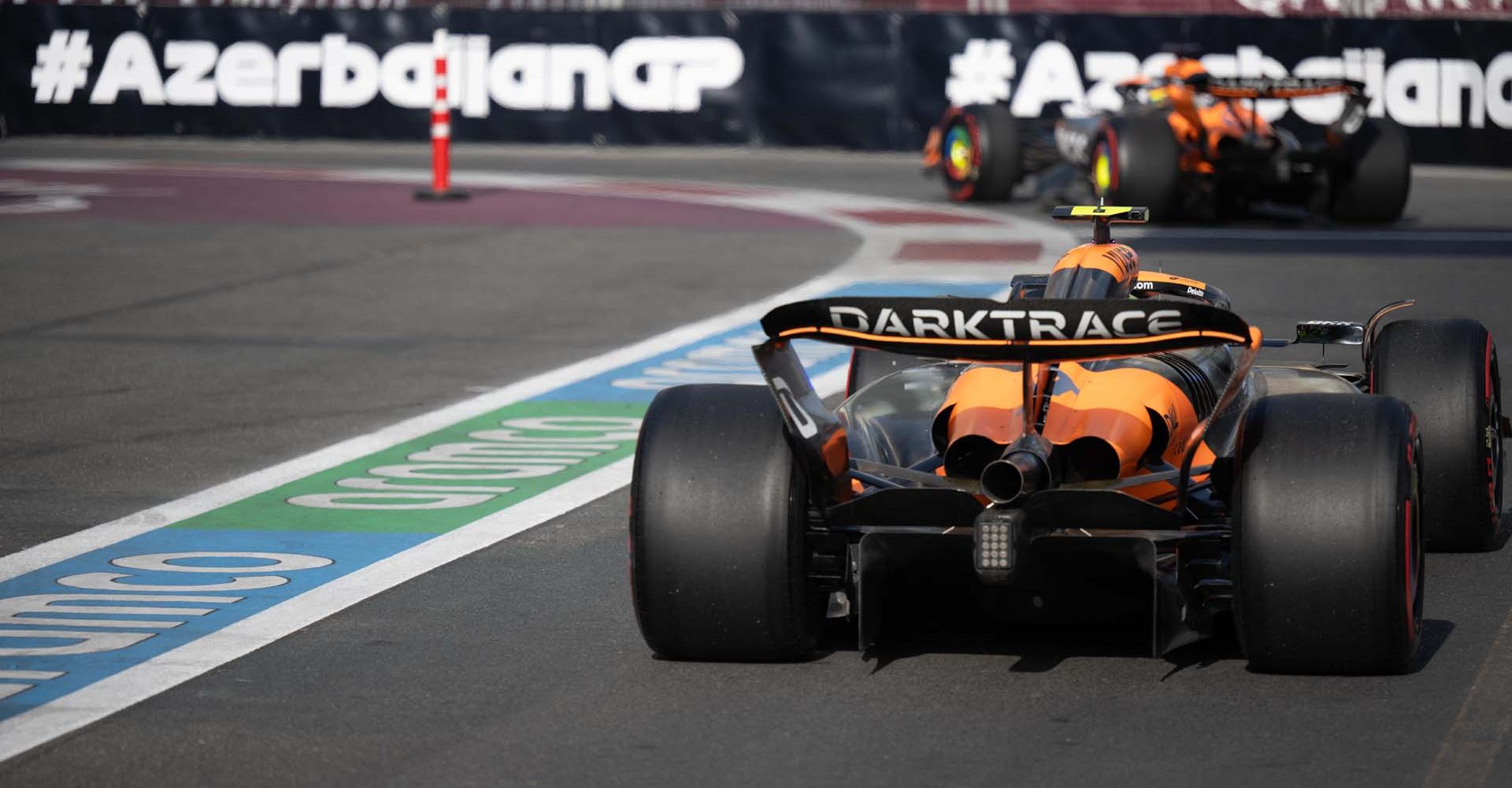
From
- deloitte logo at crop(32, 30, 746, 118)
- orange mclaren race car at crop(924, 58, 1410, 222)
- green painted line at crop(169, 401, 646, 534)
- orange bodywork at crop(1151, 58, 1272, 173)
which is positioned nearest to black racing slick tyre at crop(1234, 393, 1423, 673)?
green painted line at crop(169, 401, 646, 534)

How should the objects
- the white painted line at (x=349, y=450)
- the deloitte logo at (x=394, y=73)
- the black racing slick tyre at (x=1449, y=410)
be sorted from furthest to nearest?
the deloitte logo at (x=394, y=73) → the white painted line at (x=349, y=450) → the black racing slick tyre at (x=1449, y=410)

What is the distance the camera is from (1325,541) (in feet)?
18.2

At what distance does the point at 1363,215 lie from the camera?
1955 cm

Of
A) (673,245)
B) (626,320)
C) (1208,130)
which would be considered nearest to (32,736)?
(626,320)

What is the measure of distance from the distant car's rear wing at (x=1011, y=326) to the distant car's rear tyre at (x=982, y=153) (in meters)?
16.0

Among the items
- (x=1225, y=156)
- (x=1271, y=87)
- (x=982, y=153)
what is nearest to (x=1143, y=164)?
(x=1225, y=156)

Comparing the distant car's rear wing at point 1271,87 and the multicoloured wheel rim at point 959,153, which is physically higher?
the distant car's rear wing at point 1271,87

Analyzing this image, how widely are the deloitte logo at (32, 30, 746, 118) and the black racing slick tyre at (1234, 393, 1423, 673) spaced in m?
22.5

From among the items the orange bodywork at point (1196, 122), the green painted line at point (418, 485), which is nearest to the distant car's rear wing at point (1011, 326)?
the green painted line at point (418, 485)

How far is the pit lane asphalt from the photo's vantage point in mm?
5191

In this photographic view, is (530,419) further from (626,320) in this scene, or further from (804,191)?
(804,191)

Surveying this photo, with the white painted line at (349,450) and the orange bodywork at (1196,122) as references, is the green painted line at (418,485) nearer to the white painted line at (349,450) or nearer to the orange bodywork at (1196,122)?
the white painted line at (349,450)

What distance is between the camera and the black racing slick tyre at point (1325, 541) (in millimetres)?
5559

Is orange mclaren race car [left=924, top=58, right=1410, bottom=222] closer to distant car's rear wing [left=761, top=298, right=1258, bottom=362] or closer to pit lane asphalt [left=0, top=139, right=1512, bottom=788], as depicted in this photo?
pit lane asphalt [left=0, top=139, right=1512, bottom=788]
